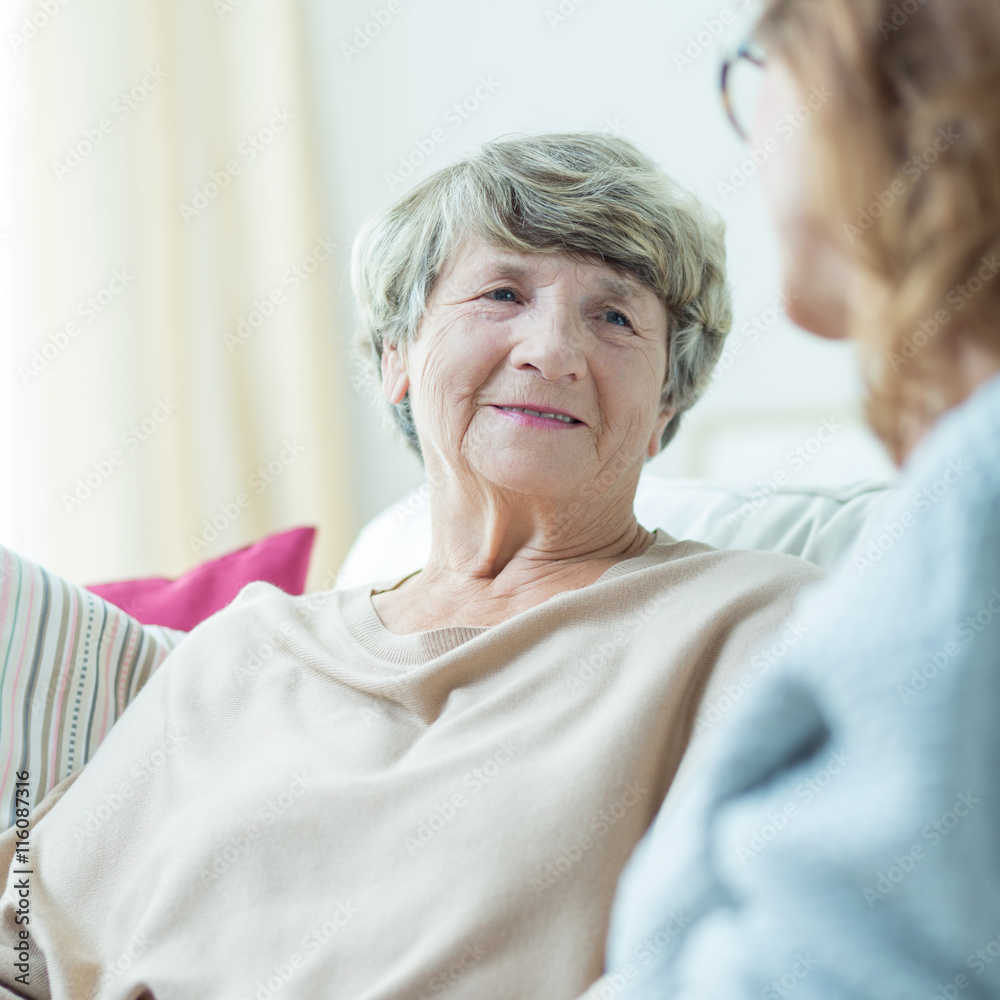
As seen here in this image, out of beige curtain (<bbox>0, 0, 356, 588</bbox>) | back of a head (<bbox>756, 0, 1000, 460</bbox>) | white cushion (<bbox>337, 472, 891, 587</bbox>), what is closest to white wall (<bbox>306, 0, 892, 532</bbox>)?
beige curtain (<bbox>0, 0, 356, 588</bbox>)

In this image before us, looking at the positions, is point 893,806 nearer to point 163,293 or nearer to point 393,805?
point 393,805

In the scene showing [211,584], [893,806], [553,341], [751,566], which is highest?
[553,341]

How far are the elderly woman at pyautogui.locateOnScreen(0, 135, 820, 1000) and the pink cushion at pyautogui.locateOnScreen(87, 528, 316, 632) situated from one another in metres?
0.24

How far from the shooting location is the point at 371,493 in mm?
2805

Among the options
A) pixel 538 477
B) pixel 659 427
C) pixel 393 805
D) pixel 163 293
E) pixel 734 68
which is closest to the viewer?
pixel 734 68

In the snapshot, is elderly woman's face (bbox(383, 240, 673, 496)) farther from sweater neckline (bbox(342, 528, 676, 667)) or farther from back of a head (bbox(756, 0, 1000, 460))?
back of a head (bbox(756, 0, 1000, 460))

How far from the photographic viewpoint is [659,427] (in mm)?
1350

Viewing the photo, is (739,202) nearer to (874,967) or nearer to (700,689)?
(700,689)

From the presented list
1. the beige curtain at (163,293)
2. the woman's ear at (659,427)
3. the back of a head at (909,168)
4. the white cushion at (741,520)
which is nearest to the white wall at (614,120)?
the beige curtain at (163,293)

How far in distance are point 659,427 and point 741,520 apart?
20 cm

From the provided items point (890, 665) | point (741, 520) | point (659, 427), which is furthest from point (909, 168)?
point (741, 520)

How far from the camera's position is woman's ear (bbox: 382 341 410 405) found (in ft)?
4.51

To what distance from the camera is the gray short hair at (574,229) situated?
1.16 meters

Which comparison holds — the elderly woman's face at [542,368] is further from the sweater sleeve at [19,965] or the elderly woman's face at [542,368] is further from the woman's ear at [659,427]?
the sweater sleeve at [19,965]
